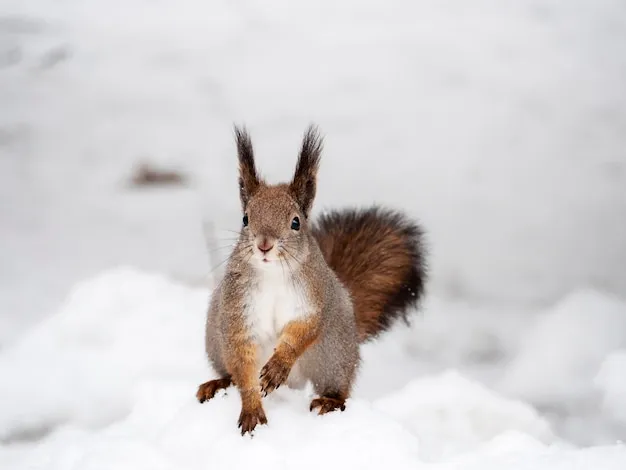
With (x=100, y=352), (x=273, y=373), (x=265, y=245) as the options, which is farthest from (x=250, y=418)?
(x=100, y=352)

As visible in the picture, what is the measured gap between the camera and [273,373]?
5.25 ft

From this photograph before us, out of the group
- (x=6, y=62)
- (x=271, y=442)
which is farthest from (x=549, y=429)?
(x=6, y=62)

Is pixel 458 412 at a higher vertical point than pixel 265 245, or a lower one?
lower

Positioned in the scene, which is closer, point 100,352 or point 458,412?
point 458,412

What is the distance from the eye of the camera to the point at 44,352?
2.44 meters

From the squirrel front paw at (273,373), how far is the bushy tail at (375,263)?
584mm

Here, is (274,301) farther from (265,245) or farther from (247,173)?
(247,173)

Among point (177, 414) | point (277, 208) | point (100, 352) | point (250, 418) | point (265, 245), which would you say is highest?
point (100, 352)

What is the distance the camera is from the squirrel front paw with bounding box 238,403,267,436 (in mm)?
1638

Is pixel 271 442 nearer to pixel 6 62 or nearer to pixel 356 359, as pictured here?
pixel 356 359

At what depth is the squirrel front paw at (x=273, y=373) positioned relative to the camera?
1.59 metres

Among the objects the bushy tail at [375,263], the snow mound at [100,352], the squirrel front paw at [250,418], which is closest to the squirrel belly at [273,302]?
the squirrel front paw at [250,418]

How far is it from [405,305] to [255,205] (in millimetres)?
799

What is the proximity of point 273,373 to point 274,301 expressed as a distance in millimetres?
153
